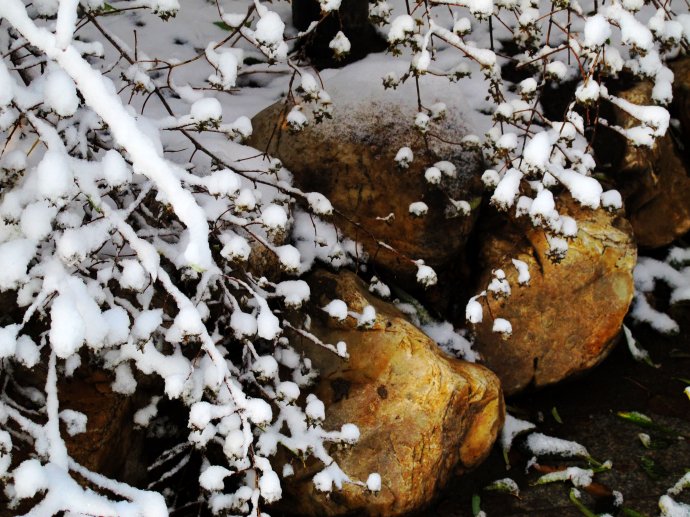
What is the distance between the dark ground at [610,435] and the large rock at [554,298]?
0.20m

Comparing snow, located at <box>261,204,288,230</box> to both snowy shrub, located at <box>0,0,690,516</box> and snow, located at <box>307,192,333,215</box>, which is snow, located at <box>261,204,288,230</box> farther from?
snow, located at <box>307,192,333,215</box>

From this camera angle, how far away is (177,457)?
2.70 metres

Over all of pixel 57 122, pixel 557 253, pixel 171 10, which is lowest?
pixel 557 253

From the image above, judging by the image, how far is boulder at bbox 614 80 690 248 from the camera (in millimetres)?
3549

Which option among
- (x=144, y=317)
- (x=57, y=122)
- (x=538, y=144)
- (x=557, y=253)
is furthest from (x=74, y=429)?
(x=557, y=253)

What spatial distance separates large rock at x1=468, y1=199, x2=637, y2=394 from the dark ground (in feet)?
0.64

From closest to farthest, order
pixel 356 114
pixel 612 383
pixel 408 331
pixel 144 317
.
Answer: pixel 144 317, pixel 408 331, pixel 356 114, pixel 612 383

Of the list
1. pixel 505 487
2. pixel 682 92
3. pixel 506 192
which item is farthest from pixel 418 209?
pixel 682 92

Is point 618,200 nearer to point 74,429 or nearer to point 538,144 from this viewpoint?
point 538,144

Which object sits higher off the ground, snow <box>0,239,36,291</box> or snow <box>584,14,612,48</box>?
snow <box>584,14,612,48</box>

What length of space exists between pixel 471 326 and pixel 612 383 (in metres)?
0.85

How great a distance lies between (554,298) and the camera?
122 inches

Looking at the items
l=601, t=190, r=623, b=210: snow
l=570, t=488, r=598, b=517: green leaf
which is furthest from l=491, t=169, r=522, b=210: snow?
l=570, t=488, r=598, b=517: green leaf

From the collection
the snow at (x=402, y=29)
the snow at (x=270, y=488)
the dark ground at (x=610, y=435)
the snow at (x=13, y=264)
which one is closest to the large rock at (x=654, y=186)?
the dark ground at (x=610, y=435)
